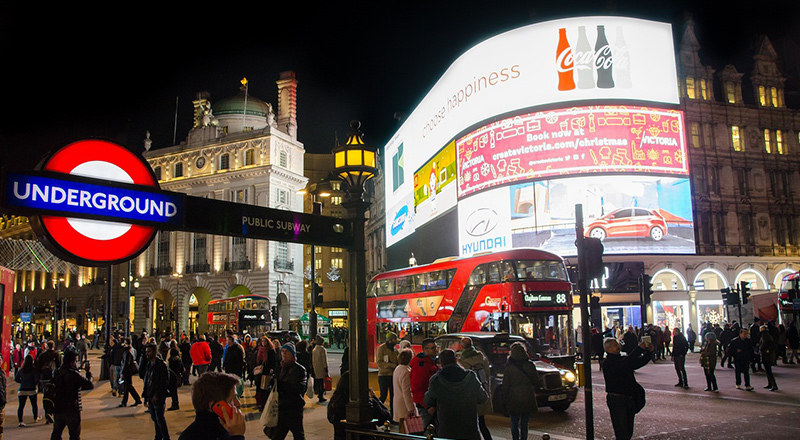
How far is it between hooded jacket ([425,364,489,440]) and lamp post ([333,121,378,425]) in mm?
809

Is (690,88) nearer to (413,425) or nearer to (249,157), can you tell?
(249,157)

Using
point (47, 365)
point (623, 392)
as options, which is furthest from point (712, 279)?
point (47, 365)

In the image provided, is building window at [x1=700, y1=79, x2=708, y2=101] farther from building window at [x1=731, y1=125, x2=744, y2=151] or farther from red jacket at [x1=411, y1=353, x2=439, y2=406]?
red jacket at [x1=411, y1=353, x2=439, y2=406]

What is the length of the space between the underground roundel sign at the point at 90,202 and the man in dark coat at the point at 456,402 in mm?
3942

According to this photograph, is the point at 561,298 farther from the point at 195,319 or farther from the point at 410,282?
the point at 195,319

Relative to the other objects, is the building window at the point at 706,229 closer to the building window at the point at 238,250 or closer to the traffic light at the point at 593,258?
the traffic light at the point at 593,258

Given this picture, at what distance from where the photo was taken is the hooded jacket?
270 inches

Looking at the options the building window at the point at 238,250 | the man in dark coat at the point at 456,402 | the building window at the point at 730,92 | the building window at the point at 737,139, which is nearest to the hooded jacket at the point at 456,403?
the man in dark coat at the point at 456,402

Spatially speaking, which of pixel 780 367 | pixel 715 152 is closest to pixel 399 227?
pixel 715 152

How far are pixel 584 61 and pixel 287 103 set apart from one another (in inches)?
1423

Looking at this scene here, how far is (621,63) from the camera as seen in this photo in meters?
36.2

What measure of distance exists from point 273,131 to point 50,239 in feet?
188

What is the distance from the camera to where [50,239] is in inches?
147

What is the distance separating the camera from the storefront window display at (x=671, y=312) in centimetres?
3831
